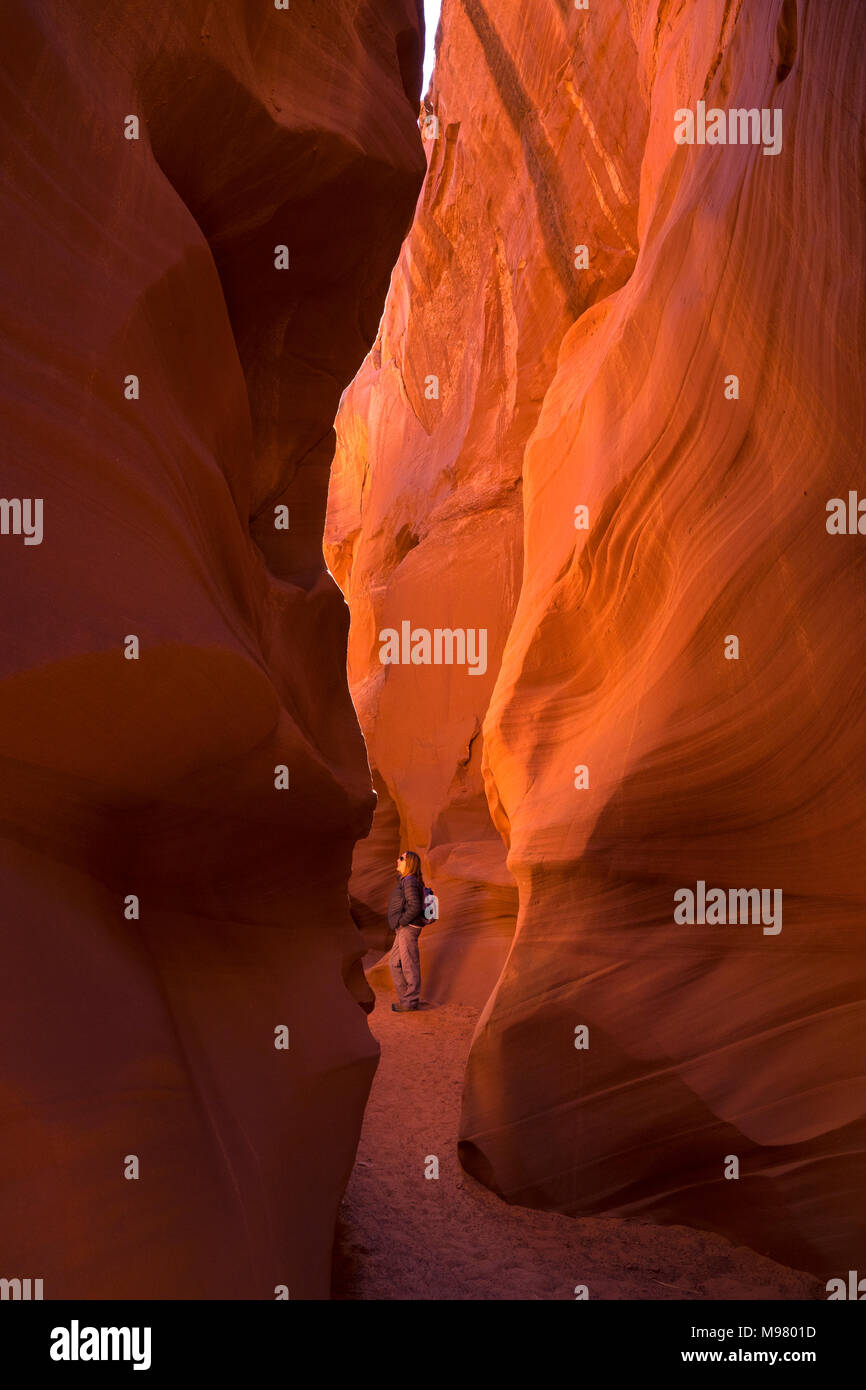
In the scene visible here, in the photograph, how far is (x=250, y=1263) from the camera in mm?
3242

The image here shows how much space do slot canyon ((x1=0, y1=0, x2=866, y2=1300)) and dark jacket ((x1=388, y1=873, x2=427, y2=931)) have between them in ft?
4.56

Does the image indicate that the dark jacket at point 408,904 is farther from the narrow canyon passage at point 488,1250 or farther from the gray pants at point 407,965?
the narrow canyon passage at point 488,1250

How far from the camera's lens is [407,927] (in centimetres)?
1066

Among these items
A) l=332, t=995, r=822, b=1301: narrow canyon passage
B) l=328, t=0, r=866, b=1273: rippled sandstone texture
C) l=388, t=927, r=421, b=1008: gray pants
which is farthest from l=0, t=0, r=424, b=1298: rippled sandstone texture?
l=388, t=927, r=421, b=1008: gray pants

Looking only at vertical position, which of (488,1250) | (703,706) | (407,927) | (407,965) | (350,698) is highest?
(350,698)

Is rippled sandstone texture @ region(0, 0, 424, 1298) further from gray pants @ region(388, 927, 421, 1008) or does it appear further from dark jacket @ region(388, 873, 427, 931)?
gray pants @ region(388, 927, 421, 1008)

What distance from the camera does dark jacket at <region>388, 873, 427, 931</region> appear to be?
1034 cm

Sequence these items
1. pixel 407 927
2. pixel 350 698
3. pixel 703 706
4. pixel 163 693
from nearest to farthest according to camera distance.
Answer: pixel 163 693 < pixel 703 706 < pixel 350 698 < pixel 407 927

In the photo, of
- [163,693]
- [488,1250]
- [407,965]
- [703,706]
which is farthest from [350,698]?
[407,965]

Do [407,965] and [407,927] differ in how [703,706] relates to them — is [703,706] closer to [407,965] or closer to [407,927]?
[407,927]

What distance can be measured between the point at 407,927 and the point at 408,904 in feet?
1.48

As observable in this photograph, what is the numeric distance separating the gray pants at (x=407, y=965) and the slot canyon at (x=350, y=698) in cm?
136
